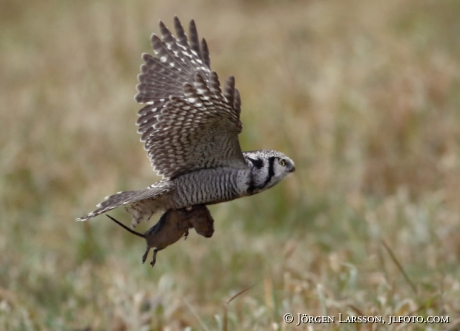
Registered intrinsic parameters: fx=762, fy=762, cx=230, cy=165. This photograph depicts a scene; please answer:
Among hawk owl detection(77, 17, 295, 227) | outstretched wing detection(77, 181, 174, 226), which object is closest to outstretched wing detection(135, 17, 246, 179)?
hawk owl detection(77, 17, 295, 227)

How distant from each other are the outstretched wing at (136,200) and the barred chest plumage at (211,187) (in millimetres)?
67

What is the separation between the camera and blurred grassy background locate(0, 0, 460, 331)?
4.67 m

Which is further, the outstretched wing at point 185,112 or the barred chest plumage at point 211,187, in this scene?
the barred chest plumage at point 211,187

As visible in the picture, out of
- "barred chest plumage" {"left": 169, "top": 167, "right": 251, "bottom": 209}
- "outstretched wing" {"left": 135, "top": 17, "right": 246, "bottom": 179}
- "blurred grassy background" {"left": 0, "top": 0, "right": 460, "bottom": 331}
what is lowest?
"blurred grassy background" {"left": 0, "top": 0, "right": 460, "bottom": 331}

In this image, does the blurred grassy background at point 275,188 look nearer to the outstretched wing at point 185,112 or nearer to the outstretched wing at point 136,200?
the outstretched wing at point 136,200

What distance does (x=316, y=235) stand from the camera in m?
5.98

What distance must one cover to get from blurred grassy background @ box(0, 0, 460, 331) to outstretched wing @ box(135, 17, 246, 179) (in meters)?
0.81

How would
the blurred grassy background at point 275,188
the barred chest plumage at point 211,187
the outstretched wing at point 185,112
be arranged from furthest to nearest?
1. the blurred grassy background at point 275,188
2. the barred chest plumage at point 211,187
3. the outstretched wing at point 185,112

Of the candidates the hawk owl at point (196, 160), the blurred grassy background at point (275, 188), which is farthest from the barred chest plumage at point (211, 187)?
the blurred grassy background at point (275, 188)

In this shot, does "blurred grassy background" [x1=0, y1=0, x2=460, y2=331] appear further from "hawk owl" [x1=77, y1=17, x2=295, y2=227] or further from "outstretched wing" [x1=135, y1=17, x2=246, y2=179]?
"outstretched wing" [x1=135, y1=17, x2=246, y2=179]

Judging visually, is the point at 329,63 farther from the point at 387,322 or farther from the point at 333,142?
the point at 387,322

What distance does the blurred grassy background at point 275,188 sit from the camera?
15.3ft

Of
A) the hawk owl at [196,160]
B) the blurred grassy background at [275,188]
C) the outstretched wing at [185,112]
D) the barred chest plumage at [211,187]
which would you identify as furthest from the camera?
the blurred grassy background at [275,188]

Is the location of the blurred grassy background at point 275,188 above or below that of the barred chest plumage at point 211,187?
below
